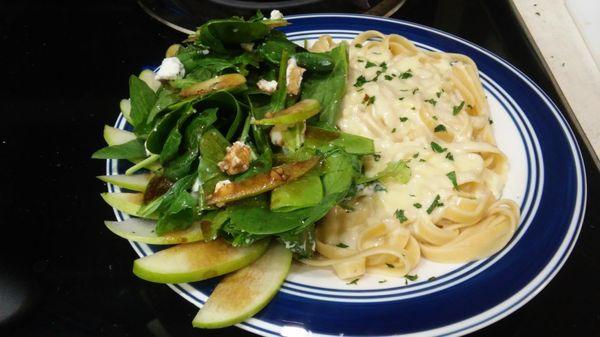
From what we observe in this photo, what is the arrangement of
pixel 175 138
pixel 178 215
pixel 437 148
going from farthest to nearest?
pixel 437 148 < pixel 175 138 < pixel 178 215

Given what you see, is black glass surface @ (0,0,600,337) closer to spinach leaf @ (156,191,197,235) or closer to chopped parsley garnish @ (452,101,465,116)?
spinach leaf @ (156,191,197,235)

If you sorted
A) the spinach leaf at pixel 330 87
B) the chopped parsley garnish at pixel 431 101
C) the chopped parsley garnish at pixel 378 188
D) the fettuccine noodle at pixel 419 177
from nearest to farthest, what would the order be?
the fettuccine noodle at pixel 419 177 < the chopped parsley garnish at pixel 378 188 < the spinach leaf at pixel 330 87 < the chopped parsley garnish at pixel 431 101

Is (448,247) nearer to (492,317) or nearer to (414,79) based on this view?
(492,317)

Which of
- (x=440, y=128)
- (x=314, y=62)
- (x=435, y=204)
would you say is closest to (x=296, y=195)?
(x=435, y=204)

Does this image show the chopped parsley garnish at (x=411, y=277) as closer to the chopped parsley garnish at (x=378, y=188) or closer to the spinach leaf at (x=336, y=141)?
the chopped parsley garnish at (x=378, y=188)

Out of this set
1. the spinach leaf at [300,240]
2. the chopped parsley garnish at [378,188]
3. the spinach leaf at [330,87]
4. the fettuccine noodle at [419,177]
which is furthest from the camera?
the spinach leaf at [330,87]

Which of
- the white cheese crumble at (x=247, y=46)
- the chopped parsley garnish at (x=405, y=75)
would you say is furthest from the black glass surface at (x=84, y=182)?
the white cheese crumble at (x=247, y=46)

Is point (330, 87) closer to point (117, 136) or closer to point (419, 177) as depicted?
point (419, 177)
